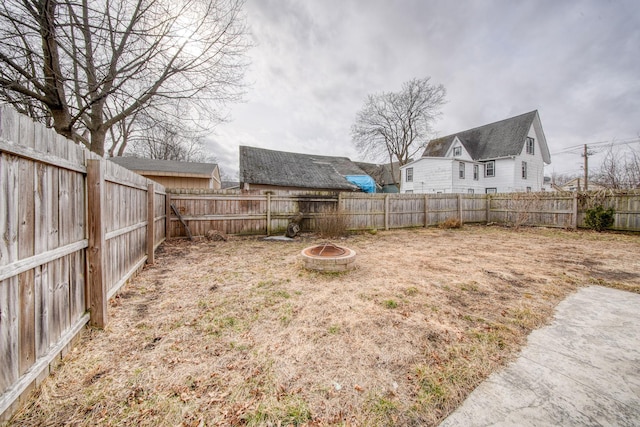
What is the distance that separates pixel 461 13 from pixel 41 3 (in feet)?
36.1

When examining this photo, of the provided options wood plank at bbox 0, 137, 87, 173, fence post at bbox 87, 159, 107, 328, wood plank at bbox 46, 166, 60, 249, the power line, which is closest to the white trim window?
the power line

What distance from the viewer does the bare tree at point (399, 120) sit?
2130 cm

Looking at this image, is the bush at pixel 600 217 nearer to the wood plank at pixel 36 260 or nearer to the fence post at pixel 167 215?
the wood plank at pixel 36 260

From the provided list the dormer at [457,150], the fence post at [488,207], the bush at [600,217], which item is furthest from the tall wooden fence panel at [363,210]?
the dormer at [457,150]

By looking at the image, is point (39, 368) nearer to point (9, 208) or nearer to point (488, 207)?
point (9, 208)

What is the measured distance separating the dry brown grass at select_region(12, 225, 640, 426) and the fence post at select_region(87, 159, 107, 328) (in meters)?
0.24

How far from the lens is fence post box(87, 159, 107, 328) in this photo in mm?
2270

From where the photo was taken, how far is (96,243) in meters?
2.29

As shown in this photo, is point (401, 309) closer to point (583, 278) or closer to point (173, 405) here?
point (173, 405)

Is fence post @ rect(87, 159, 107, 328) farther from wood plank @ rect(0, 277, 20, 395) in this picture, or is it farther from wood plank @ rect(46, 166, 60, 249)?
wood plank @ rect(0, 277, 20, 395)

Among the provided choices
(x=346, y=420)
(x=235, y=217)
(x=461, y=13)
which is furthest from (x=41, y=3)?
(x=461, y=13)

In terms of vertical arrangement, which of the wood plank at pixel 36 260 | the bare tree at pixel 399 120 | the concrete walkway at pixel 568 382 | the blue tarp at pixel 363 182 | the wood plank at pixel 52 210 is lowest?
the concrete walkway at pixel 568 382

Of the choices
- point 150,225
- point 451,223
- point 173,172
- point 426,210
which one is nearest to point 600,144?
point 451,223

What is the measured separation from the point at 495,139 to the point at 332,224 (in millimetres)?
18588
